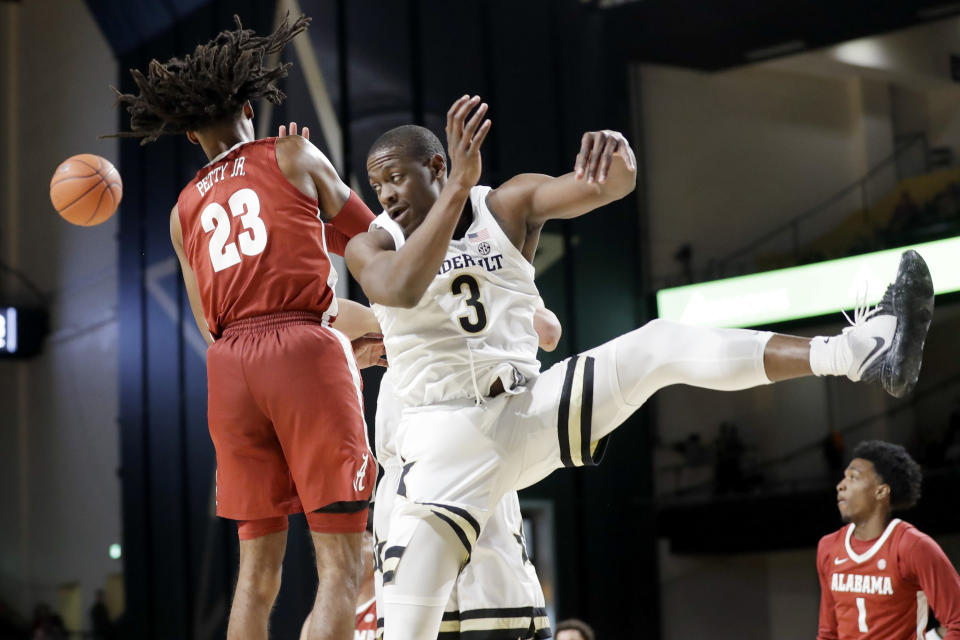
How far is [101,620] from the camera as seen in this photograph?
14.4 meters

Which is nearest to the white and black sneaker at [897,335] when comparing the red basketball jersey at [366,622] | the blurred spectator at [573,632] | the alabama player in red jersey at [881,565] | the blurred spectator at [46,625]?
the alabama player in red jersey at [881,565]

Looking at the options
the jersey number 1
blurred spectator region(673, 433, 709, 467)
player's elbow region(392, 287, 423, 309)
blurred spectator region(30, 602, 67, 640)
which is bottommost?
blurred spectator region(30, 602, 67, 640)

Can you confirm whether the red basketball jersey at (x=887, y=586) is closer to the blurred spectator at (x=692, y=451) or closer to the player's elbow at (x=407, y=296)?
the player's elbow at (x=407, y=296)

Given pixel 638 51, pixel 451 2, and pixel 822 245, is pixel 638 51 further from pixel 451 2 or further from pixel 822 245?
pixel 822 245

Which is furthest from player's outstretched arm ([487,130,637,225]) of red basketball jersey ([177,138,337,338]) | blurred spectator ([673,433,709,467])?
blurred spectator ([673,433,709,467])

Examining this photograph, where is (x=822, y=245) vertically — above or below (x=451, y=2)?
below

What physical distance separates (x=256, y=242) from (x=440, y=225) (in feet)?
2.30

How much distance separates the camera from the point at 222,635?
12.5 meters

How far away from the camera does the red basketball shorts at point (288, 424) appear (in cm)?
345

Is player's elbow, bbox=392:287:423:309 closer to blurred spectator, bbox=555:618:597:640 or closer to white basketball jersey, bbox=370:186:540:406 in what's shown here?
white basketball jersey, bbox=370:186:540:406

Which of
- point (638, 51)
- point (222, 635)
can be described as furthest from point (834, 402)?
point (222, 635)

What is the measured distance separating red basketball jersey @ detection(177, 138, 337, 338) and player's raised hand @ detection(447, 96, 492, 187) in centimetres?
65

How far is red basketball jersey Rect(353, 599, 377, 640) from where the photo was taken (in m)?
5.18

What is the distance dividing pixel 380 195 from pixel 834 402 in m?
8.98
